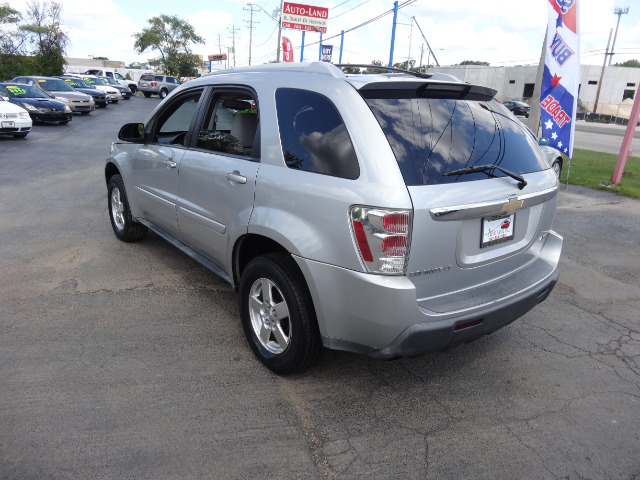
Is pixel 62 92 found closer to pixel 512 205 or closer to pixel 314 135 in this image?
pixel 314 135

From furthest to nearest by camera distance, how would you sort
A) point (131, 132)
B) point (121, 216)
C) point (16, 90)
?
point (16, 90) → point (121, 216) → point (131, 132)

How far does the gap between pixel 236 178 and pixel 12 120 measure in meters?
13.5

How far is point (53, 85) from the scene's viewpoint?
22.5 meters

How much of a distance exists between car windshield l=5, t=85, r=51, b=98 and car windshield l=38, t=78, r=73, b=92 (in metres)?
3.88

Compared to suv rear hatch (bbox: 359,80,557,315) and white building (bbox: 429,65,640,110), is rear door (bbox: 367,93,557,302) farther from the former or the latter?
white building (bbox: 429,65,640,110)

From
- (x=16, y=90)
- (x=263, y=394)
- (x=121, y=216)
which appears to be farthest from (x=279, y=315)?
(x=16, y=90)

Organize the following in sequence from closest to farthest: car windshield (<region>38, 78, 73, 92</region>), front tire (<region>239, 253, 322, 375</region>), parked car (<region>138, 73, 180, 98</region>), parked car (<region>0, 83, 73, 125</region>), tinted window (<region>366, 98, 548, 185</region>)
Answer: tinted window (<region>366, 98, 548, 185</region>), front tire (<region>239, 253, 322, 375</region>), parked car (<region>0, 83, 73, 125</region>), car windshield (<region>38, 78, 73, 92</region>), parked car (<region>138, 73, 180, 98</region>)

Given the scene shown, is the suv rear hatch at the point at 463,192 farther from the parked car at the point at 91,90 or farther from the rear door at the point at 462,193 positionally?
the parked car at the point at 91,90

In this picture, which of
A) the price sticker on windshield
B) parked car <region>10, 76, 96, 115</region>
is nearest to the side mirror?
the price sticker on windshield

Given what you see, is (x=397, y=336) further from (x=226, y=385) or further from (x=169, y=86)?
(x=169, y=86)

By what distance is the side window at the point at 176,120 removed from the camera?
13.8 ft

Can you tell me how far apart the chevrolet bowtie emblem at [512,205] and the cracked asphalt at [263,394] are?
1146 millimetres

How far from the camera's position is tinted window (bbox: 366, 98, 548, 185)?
Answer: 2.57 m

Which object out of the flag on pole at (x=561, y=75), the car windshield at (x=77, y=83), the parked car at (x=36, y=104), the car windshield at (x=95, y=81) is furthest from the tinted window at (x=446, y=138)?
the car windshield at (x=95, y=81)
